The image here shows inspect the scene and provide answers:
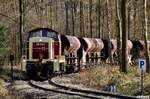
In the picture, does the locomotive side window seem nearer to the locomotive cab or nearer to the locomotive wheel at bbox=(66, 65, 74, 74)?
the locomotive cab

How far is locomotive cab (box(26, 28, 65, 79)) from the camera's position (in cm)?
3019

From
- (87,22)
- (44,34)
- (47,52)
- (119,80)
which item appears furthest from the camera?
(87,22)

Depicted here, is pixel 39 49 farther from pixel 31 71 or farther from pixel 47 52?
pixel 31 71

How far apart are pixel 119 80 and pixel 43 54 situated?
925 cm

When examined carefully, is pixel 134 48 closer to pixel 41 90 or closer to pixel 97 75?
pixel 97 75

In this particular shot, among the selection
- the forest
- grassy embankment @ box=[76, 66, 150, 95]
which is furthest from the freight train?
grassy embankment @ box=[76, 66, 150, 95]

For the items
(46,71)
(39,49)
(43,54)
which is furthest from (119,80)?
(39,49)

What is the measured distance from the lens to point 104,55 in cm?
4531

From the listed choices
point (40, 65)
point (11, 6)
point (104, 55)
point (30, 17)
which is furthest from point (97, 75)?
point (30, 17)

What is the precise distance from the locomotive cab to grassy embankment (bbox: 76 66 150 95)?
9.44 feet

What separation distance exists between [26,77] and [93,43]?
9.94 metres

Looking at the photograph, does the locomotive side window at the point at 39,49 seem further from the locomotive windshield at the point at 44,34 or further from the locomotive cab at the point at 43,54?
the locomotive windshield at the point at 44,34

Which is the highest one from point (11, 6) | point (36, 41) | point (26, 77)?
point (11, 6)

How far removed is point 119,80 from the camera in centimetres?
2289
